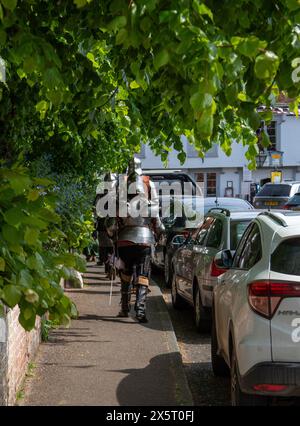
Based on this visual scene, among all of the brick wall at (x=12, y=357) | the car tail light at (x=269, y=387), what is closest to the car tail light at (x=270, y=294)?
the car tail light at (x=269, y=387)

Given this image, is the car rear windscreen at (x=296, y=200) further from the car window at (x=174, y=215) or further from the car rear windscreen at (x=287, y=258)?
the car rear windscreen at (x=287, y=258)

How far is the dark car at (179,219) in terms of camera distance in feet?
49.8

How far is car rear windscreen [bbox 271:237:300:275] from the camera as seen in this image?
516 centimetres

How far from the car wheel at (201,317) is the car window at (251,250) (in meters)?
3.17

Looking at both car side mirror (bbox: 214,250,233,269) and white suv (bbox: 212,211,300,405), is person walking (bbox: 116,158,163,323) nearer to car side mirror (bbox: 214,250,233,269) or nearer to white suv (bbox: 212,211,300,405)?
car side mirror (bbox: 214,250,233,269)

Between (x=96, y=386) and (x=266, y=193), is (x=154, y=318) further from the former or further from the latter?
(x=266, y=193)

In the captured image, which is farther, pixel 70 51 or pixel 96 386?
pixel 96 386

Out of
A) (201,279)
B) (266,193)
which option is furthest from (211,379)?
(266,193)

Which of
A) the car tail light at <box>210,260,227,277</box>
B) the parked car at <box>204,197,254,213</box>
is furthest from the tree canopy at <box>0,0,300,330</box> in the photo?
the parked car at <box>204,197,254,213</box>

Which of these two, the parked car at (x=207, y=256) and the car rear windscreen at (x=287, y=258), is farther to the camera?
the parked car at (x=207, y=256)

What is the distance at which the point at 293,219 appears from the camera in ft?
19.0

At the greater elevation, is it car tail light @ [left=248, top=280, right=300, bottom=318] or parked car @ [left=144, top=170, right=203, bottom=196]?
parked car @ [left=144, top=170, right=203, bottom=196]

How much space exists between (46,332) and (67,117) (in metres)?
3.15

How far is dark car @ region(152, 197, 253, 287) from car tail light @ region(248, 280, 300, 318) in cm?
923
